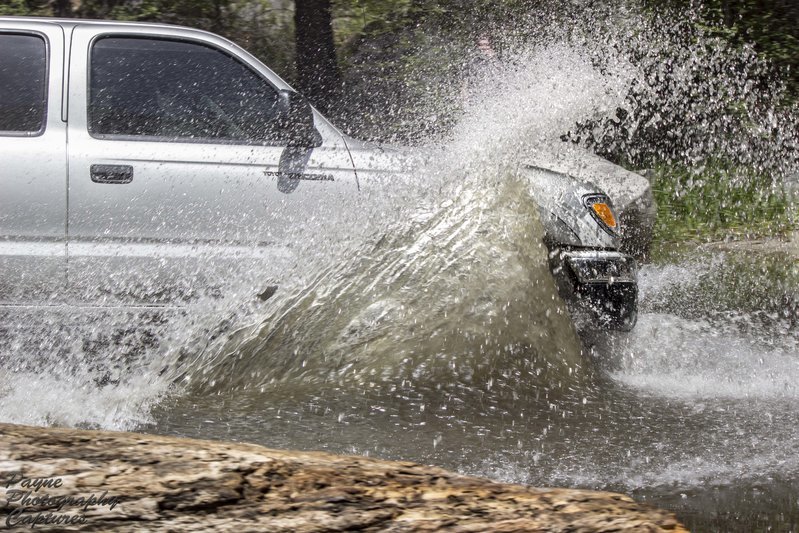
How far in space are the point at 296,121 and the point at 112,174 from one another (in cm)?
101

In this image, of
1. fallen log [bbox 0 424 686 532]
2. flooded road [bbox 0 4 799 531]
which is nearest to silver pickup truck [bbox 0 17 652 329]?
flooded road [bbox 0 4 799 531]

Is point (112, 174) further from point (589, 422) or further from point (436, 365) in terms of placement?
point (589, 422)

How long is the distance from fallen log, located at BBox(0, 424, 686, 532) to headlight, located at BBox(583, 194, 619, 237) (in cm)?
294

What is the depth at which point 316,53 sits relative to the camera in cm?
1072

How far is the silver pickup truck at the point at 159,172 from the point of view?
477 cm

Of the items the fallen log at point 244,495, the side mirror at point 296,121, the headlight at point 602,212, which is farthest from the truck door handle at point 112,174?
the fallen log at point 244,495

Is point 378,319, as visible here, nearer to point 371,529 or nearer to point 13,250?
point 13,250

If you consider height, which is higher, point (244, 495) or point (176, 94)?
point (176, 94)

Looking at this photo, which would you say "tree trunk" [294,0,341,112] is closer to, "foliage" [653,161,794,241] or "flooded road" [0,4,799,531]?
"foliage" [653,161,794,241]

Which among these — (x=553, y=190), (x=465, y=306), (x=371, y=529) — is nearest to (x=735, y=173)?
(x=553, y=190)

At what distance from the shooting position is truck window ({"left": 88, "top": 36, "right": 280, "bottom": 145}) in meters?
5.02

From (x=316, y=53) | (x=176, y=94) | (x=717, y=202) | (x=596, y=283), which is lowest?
(x=596, y=283)

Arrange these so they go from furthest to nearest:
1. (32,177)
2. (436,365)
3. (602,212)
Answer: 1. (602,212)
2. (32,177)
3. (436,365)

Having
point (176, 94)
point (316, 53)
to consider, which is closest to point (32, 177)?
point (176, 94)
